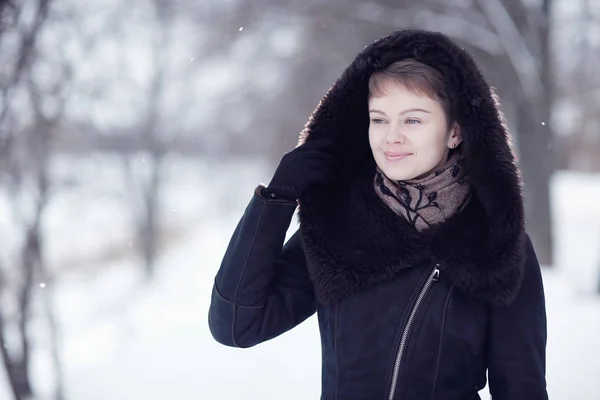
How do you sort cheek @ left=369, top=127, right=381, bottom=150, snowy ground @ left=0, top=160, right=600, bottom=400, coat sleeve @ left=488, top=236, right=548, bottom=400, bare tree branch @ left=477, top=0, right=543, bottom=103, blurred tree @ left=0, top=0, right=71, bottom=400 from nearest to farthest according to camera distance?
coat sleeve @ left=488, top=236, right=548, bottom=400, cheek @ left=369, top=127, right=381, bottom=150, blurred tree @ left=0, top=0, right=71, bottom=400, snowy ground @ left=0, top=160, right=600, bottom=400, bare tree branch @ left=477, top=0, right=543, bottom=103

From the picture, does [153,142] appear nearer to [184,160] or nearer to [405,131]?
[184,160]

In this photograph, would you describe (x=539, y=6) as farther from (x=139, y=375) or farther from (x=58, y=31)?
(x=139, y=375)

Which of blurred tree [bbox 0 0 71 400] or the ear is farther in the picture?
blurred tree [bbox 0 0 71 400]

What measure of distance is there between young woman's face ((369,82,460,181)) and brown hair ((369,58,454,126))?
0.04ft

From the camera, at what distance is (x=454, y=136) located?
1464mm

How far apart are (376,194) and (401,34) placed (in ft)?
1.23

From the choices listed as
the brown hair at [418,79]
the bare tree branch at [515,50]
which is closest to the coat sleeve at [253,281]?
the brown hair at [418,79]

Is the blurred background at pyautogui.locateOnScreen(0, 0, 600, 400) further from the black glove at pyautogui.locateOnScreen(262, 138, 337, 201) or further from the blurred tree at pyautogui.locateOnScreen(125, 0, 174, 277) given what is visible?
the black glove at pyautogui.locateOnScreen(262, 138, 337, 201)

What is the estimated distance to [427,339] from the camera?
4.40 feet

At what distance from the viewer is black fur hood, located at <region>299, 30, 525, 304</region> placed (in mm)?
1363

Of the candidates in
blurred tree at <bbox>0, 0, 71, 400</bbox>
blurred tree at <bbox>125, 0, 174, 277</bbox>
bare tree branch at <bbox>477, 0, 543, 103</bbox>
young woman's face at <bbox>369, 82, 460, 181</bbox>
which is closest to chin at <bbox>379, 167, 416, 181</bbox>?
young woman's face at <bbox>369, 82, 460, 181</bbox>

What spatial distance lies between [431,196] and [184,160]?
746cm

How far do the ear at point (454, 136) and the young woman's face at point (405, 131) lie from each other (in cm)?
3

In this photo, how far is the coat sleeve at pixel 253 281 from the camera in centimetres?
139
